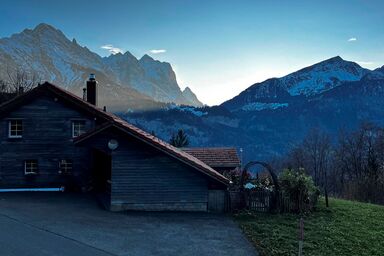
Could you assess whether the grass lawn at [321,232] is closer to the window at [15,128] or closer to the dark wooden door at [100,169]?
the dark wooden door at [100,169]

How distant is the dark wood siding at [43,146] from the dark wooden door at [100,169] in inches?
24.7

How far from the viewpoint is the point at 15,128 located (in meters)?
28.4

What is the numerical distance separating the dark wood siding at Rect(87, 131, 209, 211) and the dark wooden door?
6.65 meters

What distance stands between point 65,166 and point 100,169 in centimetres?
234

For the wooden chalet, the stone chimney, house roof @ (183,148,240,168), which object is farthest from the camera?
the stone chimney

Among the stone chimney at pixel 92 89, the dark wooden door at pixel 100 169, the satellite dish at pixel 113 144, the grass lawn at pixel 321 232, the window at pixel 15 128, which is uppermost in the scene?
the stone chimney at pixel 92 89

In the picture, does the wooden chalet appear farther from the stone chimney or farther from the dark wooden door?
the stone chimney

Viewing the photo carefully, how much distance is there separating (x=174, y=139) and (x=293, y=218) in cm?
3887

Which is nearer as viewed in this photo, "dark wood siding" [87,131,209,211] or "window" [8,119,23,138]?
"dark wood siding" [87,131,209,211]

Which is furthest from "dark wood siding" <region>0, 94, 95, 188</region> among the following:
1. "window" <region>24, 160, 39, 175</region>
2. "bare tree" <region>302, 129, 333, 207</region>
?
"bare tree" <region>302, 129, 333, 207</region>

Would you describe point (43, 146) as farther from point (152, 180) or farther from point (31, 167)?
→ point (152, 180)

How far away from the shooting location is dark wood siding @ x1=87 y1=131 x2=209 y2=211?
22297 millimetres

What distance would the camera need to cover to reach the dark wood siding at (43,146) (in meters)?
27.9

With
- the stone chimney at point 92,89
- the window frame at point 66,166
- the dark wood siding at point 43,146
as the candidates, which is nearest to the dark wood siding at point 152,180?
the dark wood siding at point 43,146
